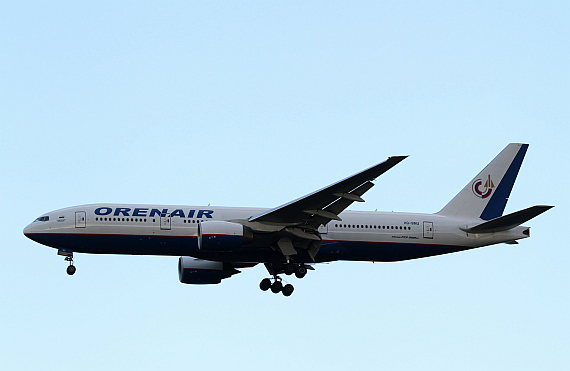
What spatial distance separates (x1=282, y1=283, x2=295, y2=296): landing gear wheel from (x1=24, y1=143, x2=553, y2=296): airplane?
44mm

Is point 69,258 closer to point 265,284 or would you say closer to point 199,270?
point 199,270

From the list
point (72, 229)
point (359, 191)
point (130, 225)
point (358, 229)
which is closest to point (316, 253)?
point (358, 229)

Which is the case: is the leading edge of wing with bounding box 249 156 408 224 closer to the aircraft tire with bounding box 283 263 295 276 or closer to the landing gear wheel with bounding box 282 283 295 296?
the aircraft tire with bounding box 283 263 295 276

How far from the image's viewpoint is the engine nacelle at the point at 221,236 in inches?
1281

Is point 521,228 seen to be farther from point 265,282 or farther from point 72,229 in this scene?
point 72,229

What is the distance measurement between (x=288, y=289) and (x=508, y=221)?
1005 centimetres

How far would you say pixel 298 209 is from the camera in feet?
108

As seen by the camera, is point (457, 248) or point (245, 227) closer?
point (245, 227)

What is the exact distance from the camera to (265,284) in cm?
3700

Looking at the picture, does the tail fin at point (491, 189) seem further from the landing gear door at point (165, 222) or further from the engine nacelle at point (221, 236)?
the landing gear door at point (165, 222)

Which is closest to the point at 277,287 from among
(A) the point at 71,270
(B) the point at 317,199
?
(B) the point at 317,199

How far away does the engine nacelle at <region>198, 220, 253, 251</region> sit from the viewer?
32.5 meters

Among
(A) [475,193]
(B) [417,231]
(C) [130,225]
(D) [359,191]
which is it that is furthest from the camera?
(A) [475,193]

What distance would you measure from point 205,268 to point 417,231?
10035mm
